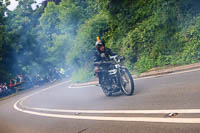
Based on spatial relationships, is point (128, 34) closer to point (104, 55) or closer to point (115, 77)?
point (104, 55)

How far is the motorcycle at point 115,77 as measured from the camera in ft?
25.6

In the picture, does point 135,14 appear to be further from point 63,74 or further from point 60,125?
point 63,74

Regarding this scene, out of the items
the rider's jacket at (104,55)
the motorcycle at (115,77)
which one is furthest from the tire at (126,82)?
the rider's jacket at (104,55)

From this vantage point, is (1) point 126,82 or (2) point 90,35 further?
(2) point 90,35

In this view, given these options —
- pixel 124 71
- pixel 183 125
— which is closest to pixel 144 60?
pixel 124 71

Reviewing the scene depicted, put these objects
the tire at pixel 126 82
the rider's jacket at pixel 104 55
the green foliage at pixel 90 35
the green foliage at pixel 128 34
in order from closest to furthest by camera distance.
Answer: the tire at pixel 126 82, the rider's jacket at pixel 104 55, the green foliage at pixel 128 34, the green foliage at pixel 90 35

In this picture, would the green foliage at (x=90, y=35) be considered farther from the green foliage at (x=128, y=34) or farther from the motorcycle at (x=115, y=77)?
the motorcycle at (x=115, y=77)

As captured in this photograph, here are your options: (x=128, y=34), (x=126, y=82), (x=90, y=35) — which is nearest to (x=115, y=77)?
(x=126, y=82)

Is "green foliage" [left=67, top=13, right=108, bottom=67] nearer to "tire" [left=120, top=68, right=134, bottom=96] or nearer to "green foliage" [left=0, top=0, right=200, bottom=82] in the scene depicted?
"green foliage" [left=0, top=0, right=200, bottom=82]

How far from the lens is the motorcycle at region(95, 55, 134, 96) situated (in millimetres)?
7789

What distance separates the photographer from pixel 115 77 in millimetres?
8367

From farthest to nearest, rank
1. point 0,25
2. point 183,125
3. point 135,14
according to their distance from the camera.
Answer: point 0,25 → point 135,14 → point 183,125

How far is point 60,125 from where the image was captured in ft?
22.4

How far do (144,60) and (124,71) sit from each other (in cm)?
612
